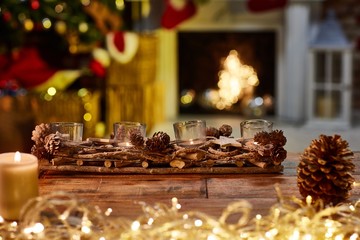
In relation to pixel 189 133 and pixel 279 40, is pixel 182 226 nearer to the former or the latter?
pixel 189 133

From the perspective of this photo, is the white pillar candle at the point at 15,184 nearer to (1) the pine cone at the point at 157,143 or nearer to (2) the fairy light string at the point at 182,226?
(2) the fairy light string at the point at 182,226

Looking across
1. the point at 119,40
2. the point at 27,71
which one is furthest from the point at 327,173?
the point at 119,40

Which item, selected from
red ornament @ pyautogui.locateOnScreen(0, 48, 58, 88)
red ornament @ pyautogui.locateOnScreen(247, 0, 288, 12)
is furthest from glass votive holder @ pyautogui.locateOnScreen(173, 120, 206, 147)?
red ornament @ pyautogui.locateOnScreen(247, 0, 288, 12)

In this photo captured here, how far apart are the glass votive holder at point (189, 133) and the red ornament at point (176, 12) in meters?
2.90

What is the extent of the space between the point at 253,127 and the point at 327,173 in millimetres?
321

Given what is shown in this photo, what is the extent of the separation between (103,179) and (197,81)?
367 cm

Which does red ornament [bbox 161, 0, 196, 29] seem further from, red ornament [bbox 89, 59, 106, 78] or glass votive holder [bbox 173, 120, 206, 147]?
glass votive holder [bbox 173, 120, 206, 147]

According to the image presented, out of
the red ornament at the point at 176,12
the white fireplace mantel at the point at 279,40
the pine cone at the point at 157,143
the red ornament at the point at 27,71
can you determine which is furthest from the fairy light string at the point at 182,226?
the white fireplace mantel at the point at 279,40

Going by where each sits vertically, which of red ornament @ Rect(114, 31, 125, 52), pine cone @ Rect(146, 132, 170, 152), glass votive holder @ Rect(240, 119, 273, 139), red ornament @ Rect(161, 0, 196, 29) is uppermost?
red ornament @ Rect(161, 0, 196, 29)

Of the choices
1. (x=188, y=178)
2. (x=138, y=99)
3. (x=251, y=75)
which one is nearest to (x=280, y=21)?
(x=251, y=75)

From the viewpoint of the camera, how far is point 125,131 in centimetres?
153

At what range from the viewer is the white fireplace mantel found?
4.82 m

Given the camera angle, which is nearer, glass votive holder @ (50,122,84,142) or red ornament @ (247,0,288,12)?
glass votive holder @ (50,122,84,142)

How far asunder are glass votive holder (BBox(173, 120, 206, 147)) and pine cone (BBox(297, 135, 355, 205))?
32 cm
